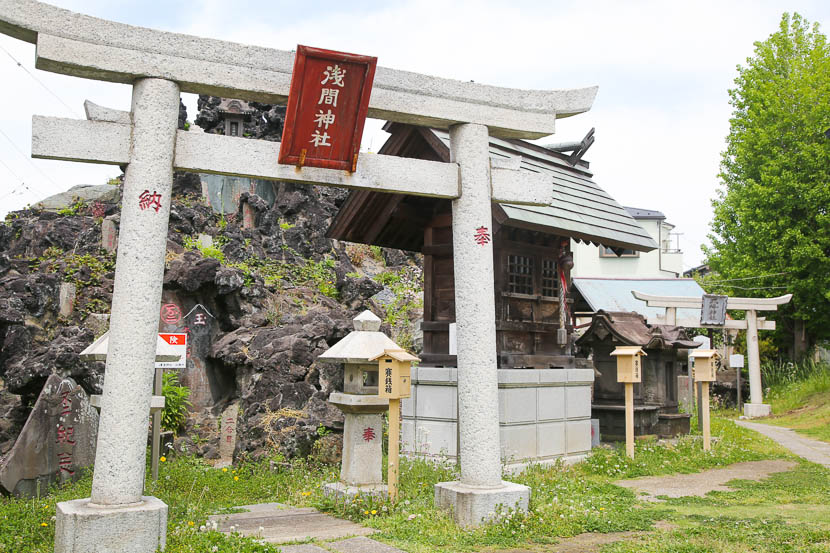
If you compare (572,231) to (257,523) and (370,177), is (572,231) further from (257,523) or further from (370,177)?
(257,523)

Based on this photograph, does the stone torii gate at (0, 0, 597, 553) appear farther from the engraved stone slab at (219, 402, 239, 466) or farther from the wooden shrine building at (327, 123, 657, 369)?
the engraved stone slab at (219, 402, 239, 466)

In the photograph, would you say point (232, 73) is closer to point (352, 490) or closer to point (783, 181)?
point (352, 490)

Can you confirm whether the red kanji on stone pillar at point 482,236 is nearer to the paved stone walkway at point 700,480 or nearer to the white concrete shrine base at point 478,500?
the white concrete shrine base at point 478,500

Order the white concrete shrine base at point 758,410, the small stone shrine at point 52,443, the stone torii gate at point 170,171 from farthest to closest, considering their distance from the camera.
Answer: the white concrete shrine base at point 758,410 → the small stone shrine at point 52,443 → the stone torii gate at point 170,171

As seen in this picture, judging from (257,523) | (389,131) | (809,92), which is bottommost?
(257,523)

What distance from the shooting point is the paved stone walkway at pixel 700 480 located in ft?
31.1

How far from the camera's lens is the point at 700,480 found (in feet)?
34.9

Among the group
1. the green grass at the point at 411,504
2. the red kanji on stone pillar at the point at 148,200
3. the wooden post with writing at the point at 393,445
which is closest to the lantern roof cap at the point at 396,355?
the wooden post with writing at the point at 393,445

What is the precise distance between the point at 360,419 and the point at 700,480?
5997 millimetres

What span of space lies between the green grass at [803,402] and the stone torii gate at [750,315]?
77 centimetres

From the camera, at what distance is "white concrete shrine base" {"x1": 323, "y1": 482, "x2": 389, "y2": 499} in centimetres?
782

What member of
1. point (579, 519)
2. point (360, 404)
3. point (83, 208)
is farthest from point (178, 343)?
point (83, 208)

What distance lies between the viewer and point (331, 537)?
21.7ft

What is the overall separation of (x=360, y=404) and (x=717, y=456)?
8.18 metres
